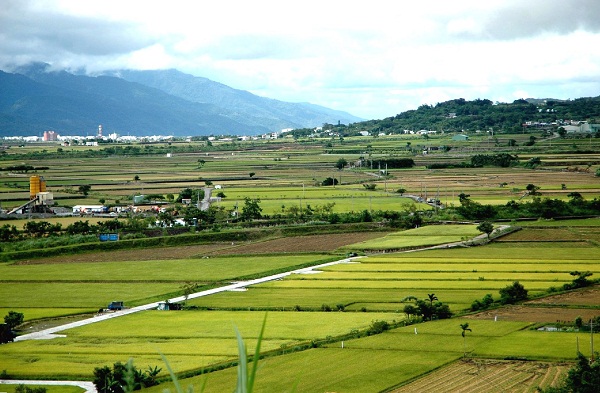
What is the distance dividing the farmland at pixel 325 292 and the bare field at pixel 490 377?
0.11 metres

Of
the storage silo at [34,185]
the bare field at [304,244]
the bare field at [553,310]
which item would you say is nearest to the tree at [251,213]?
the bare field at [304,244]

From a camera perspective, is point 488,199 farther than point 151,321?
Yes

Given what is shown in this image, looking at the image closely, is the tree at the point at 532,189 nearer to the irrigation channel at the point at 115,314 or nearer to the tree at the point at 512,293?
the irrigation channel at the point at 115,314

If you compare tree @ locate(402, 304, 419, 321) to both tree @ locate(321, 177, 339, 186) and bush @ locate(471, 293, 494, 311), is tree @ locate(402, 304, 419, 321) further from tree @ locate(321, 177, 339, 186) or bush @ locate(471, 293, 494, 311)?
tree @ locate(321, 177, 339, 186)

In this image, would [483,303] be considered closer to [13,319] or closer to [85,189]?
[13,319]

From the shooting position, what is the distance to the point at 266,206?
64.8 meters

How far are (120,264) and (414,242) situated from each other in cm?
1678

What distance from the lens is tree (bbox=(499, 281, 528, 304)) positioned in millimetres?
32219

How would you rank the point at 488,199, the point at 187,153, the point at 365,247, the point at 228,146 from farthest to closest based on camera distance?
the point at 228,146 → the point at 187,153 → the point at 488,199 → the point at 365,247

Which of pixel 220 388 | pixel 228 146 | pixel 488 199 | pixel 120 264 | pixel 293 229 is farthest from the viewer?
pixel 228 146

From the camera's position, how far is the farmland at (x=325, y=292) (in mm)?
24109

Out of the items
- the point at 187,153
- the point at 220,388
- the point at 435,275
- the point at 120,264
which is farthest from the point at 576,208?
the point at 187,153

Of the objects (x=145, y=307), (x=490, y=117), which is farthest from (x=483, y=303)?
(x=490, y=117)

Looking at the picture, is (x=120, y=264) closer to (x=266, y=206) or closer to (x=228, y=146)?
(x=266, y=206)
